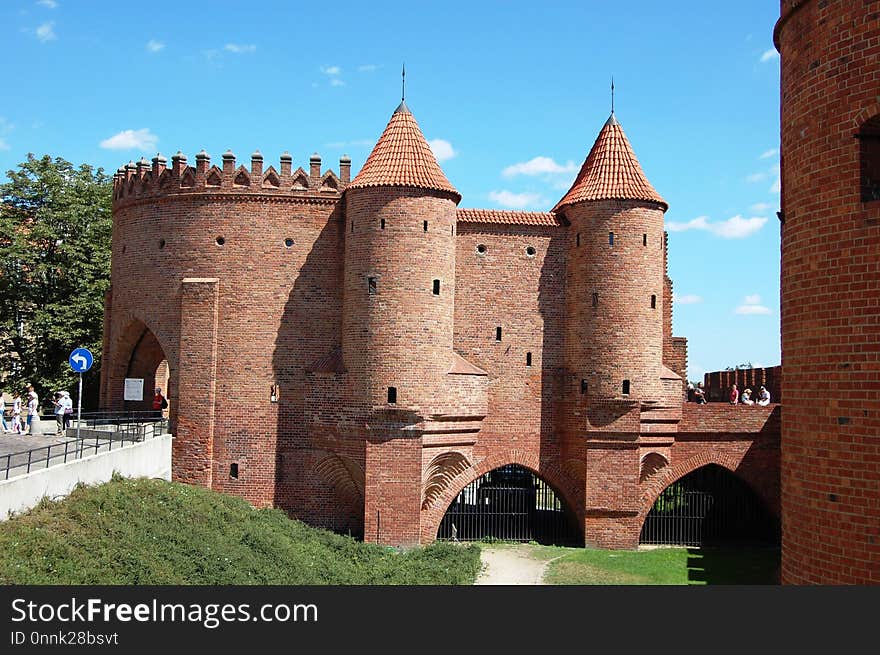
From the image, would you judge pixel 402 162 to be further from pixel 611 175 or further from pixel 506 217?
pixel 611 175

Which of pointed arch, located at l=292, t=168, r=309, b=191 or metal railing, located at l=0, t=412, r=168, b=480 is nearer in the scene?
metal railing, located at l=0, t=412, r=168, b=480

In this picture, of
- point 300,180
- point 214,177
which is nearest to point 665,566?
point 300,180

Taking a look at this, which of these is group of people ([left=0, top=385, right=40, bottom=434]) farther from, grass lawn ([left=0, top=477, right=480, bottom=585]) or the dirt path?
the dirt path

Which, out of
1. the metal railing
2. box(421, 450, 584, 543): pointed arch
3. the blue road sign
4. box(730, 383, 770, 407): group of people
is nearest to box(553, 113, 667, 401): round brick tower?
box(421, 450, 584, 543): pointed arch

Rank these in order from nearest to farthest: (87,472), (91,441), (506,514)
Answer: (87,472) → (91,441) → (506,514)

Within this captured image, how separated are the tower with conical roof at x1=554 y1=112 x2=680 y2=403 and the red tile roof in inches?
28.6

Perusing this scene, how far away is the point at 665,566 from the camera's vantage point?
2223 centimetres

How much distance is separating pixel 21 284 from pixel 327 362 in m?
14.1

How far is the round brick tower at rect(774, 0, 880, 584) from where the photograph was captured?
23.4ft

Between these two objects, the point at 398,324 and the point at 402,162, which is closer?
the point at 398,324

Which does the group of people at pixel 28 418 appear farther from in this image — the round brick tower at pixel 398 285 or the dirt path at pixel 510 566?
the dirt path at pixel 510 566

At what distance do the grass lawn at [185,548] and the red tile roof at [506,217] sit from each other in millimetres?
9769

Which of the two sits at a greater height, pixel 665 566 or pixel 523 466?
pixel 523 466

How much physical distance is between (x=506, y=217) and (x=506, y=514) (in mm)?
9198
